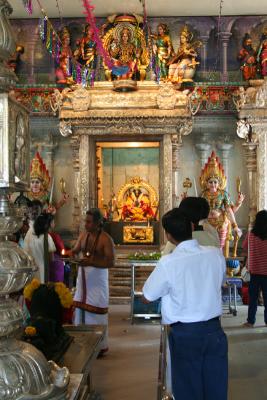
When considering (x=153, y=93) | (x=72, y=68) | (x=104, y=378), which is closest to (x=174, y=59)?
(x=153, y=93)

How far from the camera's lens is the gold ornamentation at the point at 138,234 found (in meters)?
12.5

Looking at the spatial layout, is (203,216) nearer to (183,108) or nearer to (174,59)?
(183,108)

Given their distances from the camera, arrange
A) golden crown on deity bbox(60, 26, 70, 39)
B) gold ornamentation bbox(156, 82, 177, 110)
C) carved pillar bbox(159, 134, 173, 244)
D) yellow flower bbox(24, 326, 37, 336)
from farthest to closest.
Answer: golden crown on deity bbox(60, 26, 70, 39) → carved pillar bbox(159, 134, 173, 244) → gold ornamentation bbox(156, 82, 177, 110) → yellow flower bbox(24, 326, 37, 336)

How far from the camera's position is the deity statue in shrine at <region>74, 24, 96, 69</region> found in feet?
40.3

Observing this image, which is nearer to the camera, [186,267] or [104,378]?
[186,267]

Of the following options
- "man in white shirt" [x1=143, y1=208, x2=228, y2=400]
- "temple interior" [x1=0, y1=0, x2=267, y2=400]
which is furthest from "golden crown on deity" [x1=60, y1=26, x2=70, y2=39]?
"man in white shirt" [x1=143, y1=208, x2=228, y2=400]

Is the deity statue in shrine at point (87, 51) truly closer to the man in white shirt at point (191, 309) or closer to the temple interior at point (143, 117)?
the temple interior at point (143, 117)

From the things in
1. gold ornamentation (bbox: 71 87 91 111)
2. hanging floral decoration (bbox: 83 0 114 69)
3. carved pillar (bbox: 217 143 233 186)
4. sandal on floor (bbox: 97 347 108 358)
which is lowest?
sandal on floor (bbox: 97 347 108 358)

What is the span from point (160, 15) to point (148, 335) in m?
7.99

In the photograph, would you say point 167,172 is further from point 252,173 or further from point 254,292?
point 254,292

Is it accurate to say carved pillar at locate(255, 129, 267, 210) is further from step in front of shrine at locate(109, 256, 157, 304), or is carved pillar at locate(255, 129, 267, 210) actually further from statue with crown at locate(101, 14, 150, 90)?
statue with crown at locate(101, 14, 150, 90)

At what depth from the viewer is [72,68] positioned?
40.1ft

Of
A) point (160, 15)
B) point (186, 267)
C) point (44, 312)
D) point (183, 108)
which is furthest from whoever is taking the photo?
point (160, 15)

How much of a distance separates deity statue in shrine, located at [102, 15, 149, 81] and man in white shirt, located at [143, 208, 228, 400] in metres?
9.09
